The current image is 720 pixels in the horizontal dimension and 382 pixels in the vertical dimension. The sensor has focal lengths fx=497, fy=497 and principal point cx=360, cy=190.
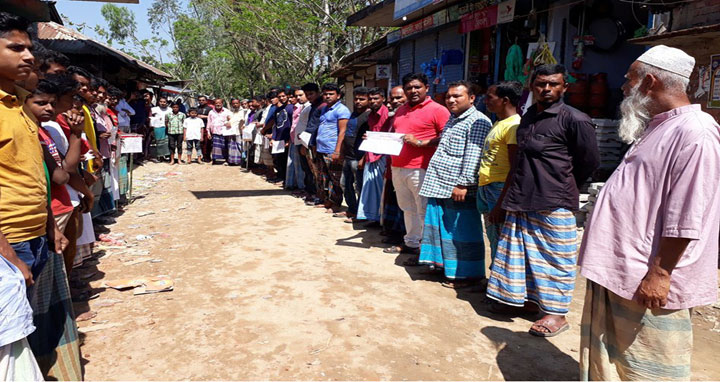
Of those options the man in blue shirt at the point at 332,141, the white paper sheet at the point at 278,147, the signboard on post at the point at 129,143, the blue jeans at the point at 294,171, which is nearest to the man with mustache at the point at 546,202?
the man in blue shirt at the point at 332,141

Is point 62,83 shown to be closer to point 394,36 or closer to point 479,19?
point 479,19

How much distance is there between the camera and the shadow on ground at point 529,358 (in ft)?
9.55

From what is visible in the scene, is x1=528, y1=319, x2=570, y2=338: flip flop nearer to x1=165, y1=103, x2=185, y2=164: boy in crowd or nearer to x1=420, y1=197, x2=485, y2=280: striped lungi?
x1=420, y1=197, x2=485, y2=280: striped lungi

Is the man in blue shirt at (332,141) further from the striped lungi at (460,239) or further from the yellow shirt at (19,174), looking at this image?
the yellow shirt at (19,174)

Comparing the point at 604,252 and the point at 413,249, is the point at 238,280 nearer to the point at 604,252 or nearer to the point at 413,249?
the point at 413,249

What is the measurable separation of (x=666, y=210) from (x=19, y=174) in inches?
102

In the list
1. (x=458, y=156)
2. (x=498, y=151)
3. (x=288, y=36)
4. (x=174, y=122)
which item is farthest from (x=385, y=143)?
(x=288, y=36)

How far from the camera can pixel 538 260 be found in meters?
3.45

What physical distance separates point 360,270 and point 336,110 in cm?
318

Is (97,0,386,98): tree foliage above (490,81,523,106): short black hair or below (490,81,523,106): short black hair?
above

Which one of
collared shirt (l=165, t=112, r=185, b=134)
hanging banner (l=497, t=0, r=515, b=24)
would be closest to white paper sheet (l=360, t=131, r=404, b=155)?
hanging banner (l=497, t=0, r=515, b=24)

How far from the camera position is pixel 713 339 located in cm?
349

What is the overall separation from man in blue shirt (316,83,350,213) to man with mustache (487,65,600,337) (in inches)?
152

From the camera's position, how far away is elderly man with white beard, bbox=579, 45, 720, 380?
1.94m
